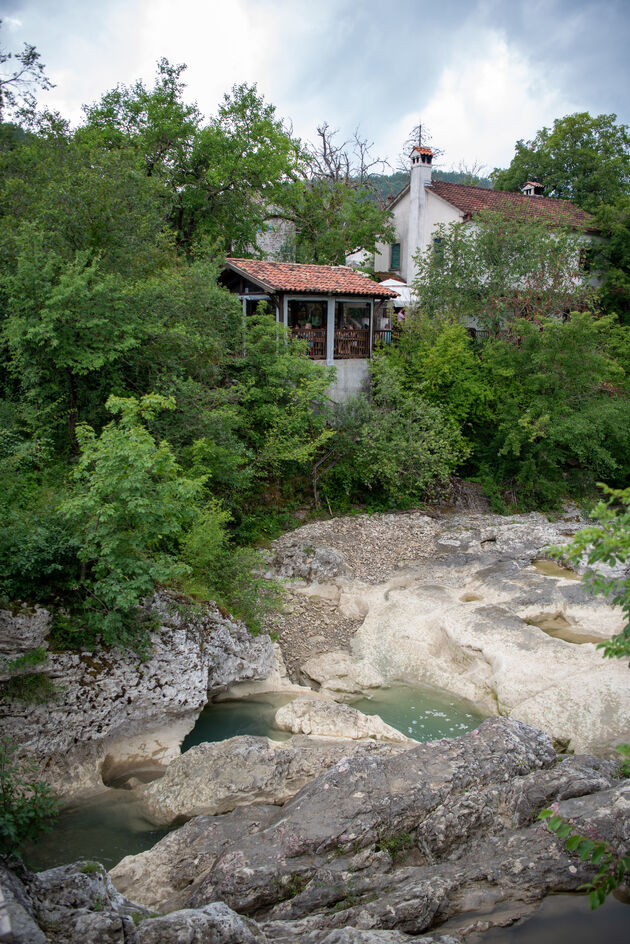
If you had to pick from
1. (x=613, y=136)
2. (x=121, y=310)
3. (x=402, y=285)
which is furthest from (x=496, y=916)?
(x=613, y=136)

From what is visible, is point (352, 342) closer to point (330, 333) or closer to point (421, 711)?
point (330, 333)

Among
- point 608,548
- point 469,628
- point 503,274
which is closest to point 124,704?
point 469,628

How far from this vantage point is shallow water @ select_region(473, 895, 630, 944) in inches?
232

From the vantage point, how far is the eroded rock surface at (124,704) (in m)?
9.20

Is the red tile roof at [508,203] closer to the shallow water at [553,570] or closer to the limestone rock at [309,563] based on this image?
the shallow water at [553,570]

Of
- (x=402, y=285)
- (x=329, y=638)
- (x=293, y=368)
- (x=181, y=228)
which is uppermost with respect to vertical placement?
(x=181, y=228)

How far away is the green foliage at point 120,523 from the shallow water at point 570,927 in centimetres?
651

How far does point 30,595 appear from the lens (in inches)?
375

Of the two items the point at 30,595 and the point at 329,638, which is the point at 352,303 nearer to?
the point at 329,638

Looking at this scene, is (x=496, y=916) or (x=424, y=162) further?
(x=424, y=162)

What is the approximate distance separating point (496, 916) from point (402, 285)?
2460 centimetres

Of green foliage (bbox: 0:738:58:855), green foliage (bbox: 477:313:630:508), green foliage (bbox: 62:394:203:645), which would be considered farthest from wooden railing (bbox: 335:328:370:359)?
green foliage (bbox: 0:738:58:855)

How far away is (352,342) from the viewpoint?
2439 centimetres

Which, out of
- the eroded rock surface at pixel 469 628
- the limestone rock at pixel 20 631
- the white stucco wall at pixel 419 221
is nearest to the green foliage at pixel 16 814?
the limestone rock at pixel 20 631
